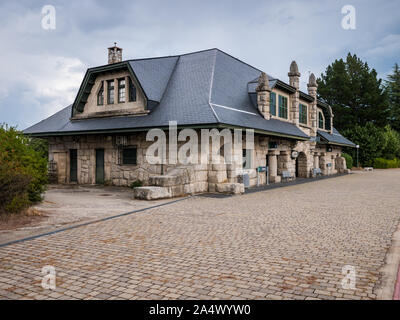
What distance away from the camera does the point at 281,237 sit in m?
7.00

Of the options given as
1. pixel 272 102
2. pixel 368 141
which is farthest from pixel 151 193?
pixel 368 141

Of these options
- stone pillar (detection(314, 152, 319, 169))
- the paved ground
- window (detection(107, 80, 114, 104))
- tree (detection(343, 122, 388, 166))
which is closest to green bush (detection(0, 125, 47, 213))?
the paved ground

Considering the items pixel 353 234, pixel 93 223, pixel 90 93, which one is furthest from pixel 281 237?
pixel 90 93

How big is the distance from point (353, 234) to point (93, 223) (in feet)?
19.3

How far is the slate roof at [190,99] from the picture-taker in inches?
587

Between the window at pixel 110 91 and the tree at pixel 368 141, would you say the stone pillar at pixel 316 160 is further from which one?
the window at pixel 110 91

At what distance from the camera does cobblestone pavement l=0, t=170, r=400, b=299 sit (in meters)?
4.25

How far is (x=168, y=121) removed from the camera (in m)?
14.7

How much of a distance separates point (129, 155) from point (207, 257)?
12214mm

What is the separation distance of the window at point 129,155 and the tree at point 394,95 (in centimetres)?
4859

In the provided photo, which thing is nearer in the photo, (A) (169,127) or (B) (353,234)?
(B) (353,234)

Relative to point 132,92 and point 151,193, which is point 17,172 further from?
point 132,92

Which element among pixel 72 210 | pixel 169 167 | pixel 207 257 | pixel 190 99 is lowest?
pixel 207 257
